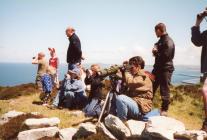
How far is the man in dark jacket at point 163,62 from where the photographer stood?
10.1m

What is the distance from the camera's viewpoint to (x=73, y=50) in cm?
1283

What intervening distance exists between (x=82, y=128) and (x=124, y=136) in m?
1.34

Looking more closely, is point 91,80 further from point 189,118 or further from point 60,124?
point 189,118

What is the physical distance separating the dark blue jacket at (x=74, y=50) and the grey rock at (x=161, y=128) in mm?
5892

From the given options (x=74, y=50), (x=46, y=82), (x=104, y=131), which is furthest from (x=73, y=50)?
(x=104, y=131)

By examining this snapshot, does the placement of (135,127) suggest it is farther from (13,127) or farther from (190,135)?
(13,127)

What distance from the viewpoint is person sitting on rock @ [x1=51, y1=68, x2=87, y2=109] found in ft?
42.4

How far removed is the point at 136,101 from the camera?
9.02m

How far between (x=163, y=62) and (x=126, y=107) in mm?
2271

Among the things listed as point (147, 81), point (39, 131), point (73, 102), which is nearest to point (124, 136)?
point (147, 81)

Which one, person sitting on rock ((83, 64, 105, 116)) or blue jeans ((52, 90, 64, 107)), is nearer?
person sitting on rock ((83, 64, 105, 116))

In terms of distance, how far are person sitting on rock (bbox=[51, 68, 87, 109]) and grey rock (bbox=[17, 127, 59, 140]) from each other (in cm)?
375

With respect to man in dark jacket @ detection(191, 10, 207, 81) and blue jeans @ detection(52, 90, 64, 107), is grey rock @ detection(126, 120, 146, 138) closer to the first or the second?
man in dark jacket @ detection(191, 10, 207, 81)

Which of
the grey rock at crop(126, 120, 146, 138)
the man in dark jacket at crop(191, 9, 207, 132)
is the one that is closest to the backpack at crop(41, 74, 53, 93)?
the grey rock at crop(126, 120, 146, 138)
